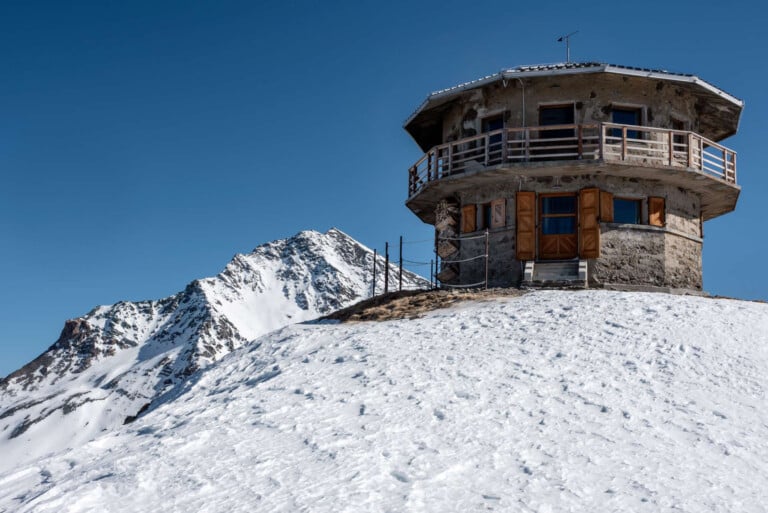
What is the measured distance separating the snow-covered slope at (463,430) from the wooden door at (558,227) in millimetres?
8031

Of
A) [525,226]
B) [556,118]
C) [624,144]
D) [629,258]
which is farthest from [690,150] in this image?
[525,226]

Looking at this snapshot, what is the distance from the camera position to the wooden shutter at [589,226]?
2364 cm

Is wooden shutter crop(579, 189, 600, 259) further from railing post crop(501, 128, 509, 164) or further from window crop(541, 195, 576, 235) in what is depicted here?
railing post crop(501, 128, 509, 164)

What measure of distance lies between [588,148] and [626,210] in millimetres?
2694

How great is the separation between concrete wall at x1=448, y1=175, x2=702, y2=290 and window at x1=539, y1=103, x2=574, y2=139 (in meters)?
1.83

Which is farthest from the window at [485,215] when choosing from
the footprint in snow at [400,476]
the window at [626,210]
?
the footprint in snow at [400,476]

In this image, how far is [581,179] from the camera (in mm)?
24172

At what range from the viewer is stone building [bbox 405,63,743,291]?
23.8 meters

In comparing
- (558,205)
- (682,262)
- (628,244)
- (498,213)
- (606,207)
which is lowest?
(682,262)

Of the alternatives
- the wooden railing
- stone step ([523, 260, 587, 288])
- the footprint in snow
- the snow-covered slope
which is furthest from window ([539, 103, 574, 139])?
the footprint in snow

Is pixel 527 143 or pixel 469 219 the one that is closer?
pixel 527 143

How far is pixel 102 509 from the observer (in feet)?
26.9

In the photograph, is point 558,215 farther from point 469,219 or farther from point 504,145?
point 469,219

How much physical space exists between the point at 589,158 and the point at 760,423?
15.0 m
